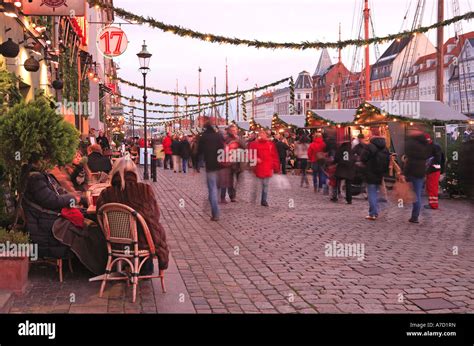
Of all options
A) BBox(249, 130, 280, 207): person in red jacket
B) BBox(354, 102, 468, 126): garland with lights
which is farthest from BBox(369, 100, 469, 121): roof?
BBox(249, 130, 280, 207): person in red jacket

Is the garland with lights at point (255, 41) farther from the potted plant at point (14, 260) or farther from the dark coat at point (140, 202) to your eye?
the potted plant at point (14, 260)

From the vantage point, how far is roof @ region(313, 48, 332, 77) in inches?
5609

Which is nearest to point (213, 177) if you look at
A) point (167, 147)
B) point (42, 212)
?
point (42, 212)

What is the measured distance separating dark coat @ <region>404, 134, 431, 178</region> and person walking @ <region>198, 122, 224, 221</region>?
12.7 feet

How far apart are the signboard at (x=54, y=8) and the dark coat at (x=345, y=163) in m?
7.40

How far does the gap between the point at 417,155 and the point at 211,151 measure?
419 cm

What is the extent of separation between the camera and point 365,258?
8336mm

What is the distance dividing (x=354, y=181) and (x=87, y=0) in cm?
792

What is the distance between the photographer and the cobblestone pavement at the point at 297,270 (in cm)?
596

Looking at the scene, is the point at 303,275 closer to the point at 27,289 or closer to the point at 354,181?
the point at 27,289

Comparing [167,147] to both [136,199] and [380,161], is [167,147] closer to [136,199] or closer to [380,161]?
[380,161]

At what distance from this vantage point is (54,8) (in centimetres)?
1202

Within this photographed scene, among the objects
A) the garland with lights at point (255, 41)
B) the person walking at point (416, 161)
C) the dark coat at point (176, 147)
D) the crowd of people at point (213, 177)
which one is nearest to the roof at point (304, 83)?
the dark coat at point (176, 147)

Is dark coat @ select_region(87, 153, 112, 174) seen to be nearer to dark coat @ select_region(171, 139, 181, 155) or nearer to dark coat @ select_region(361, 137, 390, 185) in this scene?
dark coat @ select_region(361, 137, 390, 185)
